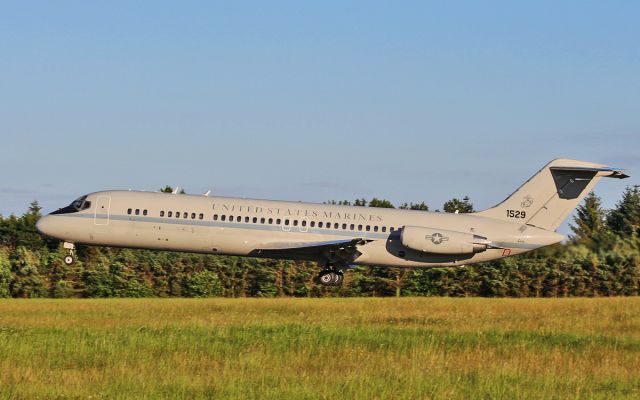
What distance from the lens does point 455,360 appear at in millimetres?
16984

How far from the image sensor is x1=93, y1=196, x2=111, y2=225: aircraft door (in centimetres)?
3450

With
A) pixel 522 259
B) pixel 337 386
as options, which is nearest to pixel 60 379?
pixel 337 386

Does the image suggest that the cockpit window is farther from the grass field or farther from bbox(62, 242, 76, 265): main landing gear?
the grass field

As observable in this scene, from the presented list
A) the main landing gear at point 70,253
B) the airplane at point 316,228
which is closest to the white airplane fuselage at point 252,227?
the airplane at point 316,228

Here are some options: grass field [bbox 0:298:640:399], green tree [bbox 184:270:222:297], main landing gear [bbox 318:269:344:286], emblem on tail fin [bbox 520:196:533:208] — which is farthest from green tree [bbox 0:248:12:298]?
emblem on tail fin [bbox 520:196:533:208]

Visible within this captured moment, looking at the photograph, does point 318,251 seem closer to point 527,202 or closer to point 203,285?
point 527,202

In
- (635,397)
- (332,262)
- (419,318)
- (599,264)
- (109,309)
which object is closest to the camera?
(635,397)

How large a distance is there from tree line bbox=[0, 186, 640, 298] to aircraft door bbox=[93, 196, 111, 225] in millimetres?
9739

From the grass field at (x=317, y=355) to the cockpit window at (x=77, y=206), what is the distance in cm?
760

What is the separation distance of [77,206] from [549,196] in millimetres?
17286

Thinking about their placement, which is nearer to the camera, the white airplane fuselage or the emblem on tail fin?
the white airplane fuselage

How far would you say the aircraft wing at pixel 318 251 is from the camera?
109ft

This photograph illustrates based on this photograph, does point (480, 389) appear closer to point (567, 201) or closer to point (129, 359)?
point (129, 359)

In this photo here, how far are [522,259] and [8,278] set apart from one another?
24.1 m
